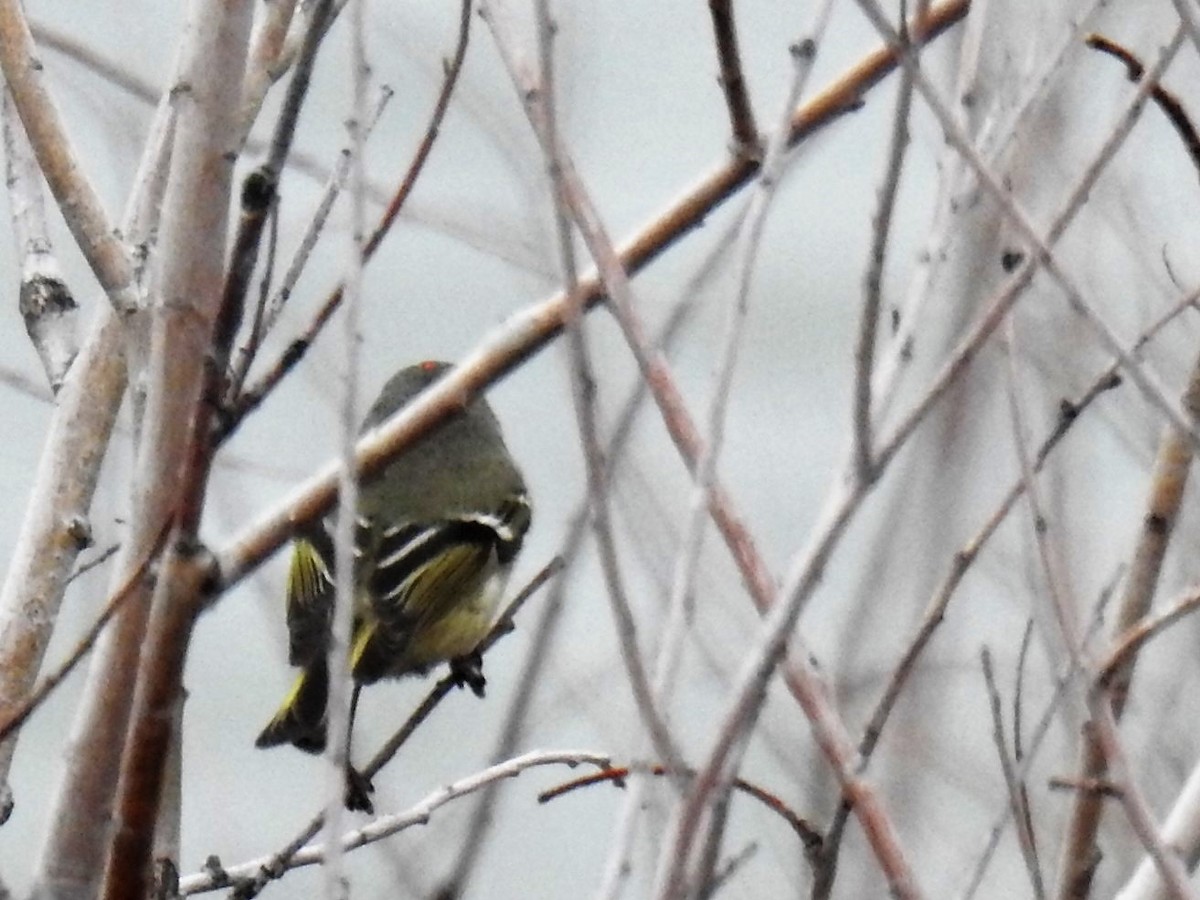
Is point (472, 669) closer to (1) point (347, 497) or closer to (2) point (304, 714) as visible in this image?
(2) point (304, 714)

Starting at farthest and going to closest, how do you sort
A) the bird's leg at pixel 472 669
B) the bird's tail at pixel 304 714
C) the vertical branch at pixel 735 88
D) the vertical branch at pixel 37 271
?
1. the bird's leg at pixel 472 669
2. the bird's tail at pixel 304 714
3. the vertical branch at pixel 37 271
4. the vertical branch at pixel 735 88

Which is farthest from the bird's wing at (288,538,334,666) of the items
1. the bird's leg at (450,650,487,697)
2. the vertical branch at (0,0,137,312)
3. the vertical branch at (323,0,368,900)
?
the vertical branch at (323,0,368,900)

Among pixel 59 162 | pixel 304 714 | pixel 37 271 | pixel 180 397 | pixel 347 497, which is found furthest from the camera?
pixel 304 714

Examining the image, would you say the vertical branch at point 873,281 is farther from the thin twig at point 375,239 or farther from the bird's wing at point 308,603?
the bird's wing at point 308,603

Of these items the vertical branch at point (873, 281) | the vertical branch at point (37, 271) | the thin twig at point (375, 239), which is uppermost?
the vertical branch at point (37, 271)

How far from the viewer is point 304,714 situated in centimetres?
343

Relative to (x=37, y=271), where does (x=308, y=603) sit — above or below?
above

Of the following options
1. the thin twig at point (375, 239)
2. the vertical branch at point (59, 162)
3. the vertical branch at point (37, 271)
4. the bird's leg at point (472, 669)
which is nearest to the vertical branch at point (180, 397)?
the thin twig at point (375, 239)

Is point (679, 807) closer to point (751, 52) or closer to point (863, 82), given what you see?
point (863, 82)

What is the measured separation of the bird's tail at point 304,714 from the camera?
11.3 ft

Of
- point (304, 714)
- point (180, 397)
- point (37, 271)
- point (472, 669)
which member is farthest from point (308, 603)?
point (180, 397)

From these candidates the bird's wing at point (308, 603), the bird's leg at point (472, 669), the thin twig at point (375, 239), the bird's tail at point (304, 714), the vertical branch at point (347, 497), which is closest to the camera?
the vertical branch at point (347, 497)

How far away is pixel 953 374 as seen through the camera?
1502 millimetres

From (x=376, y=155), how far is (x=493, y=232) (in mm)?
1519
